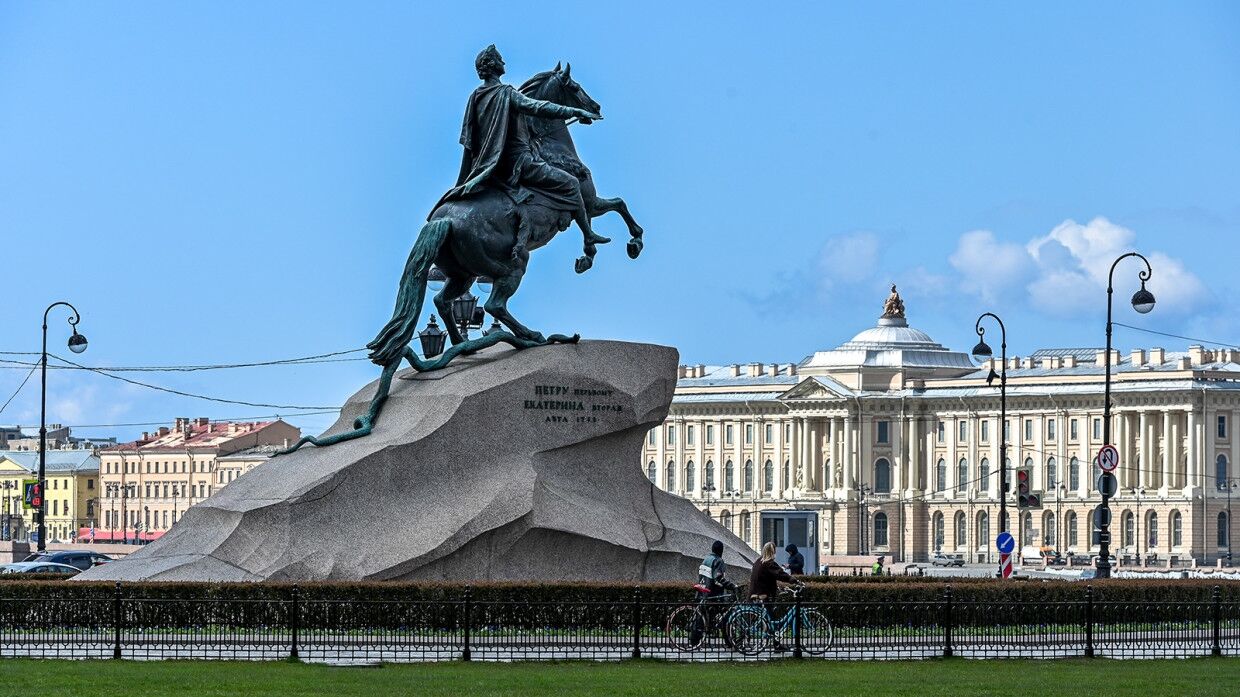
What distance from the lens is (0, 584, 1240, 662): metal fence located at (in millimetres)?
24156

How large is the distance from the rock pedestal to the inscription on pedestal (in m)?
0.01

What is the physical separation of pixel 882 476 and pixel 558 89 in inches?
4831

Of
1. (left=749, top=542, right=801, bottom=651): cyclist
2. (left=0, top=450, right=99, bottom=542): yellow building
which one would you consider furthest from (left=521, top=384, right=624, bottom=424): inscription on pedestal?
(left=0, top=450, right=99, bottom=542): yellow building

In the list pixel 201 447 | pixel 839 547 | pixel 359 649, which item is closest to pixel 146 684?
pixel 359 649

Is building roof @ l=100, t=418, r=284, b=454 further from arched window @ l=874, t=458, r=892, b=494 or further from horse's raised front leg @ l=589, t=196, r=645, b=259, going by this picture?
horse's raised front leg @ l=589, t=196, r=645, b=259

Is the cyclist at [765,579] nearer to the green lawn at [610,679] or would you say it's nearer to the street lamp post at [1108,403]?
the green lawn at [610,679]

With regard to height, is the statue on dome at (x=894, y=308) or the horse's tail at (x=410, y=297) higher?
the statue on dome at (x=894, y=308)

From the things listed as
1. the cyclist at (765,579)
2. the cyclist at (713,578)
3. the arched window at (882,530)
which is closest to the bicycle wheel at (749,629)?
the cyclist at (765,579)

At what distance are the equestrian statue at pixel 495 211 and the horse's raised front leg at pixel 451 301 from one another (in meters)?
0.01

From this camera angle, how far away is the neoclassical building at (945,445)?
438 feet

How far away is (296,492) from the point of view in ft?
91.3

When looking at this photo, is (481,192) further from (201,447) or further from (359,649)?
(201,447)

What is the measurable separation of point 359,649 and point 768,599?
431cm

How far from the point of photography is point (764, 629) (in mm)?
24844
